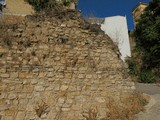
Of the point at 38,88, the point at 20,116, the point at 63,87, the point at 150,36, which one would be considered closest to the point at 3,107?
the point at 20,116

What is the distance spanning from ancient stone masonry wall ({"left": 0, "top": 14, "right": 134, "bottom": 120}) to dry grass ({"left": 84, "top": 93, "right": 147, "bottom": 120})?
17cm

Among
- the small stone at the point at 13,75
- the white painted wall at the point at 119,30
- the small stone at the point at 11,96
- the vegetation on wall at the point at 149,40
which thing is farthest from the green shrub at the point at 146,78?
the small stone at the point at 11,96

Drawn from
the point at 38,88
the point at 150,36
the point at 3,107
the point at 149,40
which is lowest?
the point at 3,107

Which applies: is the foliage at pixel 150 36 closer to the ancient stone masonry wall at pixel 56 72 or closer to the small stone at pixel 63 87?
the ancient stone masonry wall at pixel 56 72

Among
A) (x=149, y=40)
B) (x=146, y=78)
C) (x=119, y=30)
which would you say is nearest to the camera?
(x=146, y=78)

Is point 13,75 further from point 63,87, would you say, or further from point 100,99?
point 100,99

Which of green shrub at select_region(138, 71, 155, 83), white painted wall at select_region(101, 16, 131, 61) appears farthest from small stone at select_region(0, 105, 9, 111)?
white painted wall at select_region(101, 16, 131, 61)

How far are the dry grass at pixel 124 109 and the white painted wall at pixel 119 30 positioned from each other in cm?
1533

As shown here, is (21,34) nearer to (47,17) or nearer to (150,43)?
(47,17)

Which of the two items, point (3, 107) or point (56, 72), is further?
point (56, 72)

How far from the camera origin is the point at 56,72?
24.6 ft

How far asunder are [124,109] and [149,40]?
11255 millimetres

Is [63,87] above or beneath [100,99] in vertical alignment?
above

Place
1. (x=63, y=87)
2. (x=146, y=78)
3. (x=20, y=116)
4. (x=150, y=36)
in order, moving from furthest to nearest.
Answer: (x=150, y=36)
(x=146, y=78)
(x=63, y=87)
(x=20, y=116)
